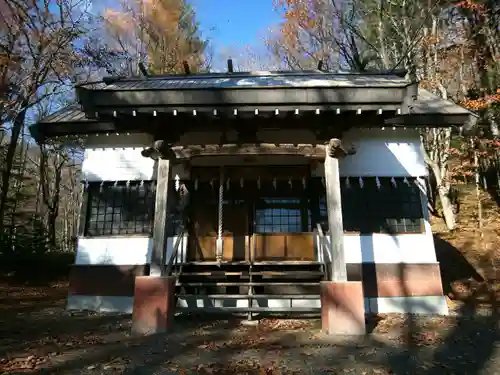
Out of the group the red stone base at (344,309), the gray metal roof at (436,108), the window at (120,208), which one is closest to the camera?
the red stone base at (344,309)

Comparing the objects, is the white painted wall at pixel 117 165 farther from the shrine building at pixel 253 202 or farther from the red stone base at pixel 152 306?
the red stone base at pixel 152 306

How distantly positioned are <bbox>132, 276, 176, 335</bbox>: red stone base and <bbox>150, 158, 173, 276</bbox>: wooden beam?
312mm

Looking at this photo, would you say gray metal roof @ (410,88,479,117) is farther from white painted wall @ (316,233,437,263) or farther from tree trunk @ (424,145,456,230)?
tree trunk @ (424,145,456,230)

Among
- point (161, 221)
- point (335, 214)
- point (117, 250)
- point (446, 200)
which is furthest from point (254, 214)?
point (446, 200)

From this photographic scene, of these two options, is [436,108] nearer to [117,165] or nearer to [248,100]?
[248,100]

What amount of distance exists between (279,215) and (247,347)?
14.6 ft

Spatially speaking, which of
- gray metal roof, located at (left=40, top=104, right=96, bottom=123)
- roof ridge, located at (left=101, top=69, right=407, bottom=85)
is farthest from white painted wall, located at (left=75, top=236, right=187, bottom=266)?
roof ridge, located at (left=101, top=69, right=407, bottom=85)

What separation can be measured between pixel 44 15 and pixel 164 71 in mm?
10129

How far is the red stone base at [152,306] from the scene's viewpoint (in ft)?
23.0

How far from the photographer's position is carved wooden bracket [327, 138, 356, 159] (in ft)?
24.9

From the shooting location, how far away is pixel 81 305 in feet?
30.8

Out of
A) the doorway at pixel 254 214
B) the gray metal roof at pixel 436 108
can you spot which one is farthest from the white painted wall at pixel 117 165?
the gray metal roof at pixel 436 108

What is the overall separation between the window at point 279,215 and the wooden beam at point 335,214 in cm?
228

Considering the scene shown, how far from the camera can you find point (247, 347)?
6105mm
